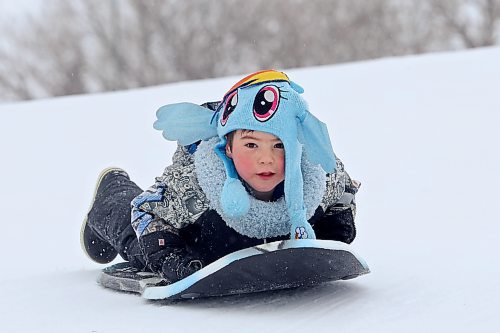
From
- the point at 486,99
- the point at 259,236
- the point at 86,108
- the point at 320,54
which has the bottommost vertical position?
the point at 259,236

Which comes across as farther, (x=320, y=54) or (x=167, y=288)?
(x=320, y=54)

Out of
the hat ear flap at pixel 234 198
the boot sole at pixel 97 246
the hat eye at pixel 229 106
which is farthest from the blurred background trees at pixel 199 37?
the hat ear flap at pixel 234 198

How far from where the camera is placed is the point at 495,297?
2000 millimetres

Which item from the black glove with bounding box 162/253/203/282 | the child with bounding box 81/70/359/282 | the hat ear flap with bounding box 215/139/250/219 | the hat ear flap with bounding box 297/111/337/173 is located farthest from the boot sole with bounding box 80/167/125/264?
the hat ear flap with bounding box 297/111/337/173

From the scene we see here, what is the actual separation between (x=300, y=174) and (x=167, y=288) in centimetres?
42

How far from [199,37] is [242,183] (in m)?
18.5

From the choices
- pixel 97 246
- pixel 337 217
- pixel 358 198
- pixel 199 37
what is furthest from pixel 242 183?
pixel 199 37

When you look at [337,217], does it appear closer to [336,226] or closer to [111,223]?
[336,226]

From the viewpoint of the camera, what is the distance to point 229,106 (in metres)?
2.30

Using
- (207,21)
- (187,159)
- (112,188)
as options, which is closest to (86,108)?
(112,188)

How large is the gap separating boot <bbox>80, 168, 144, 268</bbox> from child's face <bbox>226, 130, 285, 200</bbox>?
478mm

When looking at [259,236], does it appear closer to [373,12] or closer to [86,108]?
[86,108]

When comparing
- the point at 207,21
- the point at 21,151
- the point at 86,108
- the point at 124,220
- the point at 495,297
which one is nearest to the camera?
the point at 495,297

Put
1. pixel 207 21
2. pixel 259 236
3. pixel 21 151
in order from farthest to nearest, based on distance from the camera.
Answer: pixel 207 21
pixel 21 151
pixel 259 236
